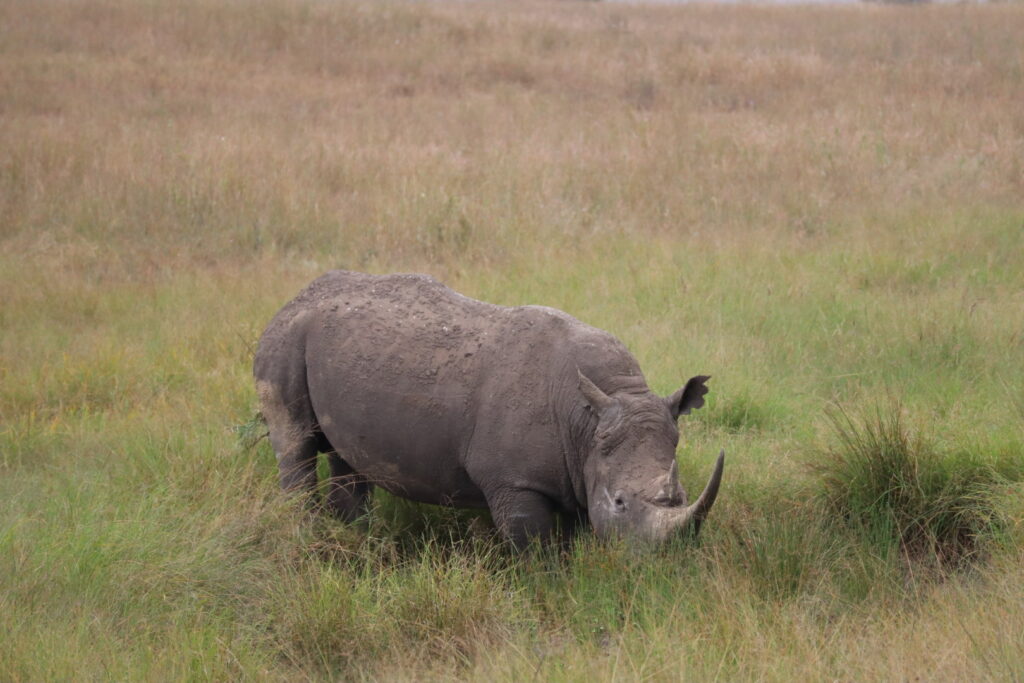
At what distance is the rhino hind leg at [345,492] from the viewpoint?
5.54m

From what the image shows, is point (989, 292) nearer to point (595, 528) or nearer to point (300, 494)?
point (595, 528)

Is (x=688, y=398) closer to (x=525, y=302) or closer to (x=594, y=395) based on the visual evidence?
(x=594, y=395)

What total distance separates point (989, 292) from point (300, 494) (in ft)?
18.5

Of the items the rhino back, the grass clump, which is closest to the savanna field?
the grass clump

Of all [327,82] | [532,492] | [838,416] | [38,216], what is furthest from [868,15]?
Answer: [532,492]

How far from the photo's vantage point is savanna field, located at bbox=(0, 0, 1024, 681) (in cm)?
406

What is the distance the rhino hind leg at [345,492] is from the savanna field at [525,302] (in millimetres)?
124

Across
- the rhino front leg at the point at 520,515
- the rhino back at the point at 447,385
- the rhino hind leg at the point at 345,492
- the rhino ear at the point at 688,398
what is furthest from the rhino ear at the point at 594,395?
the rhino hind leg at the point at 345,492

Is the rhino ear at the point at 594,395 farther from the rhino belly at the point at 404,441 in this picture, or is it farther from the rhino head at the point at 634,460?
the rhino belly at the point at 404,441

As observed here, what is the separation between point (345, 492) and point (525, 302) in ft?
9.94

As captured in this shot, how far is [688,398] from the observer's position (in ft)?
15.1

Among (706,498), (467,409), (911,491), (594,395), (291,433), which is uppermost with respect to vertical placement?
(594,395)

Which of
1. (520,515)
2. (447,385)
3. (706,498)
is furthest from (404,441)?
(706,498)

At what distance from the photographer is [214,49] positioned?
19.0 m
